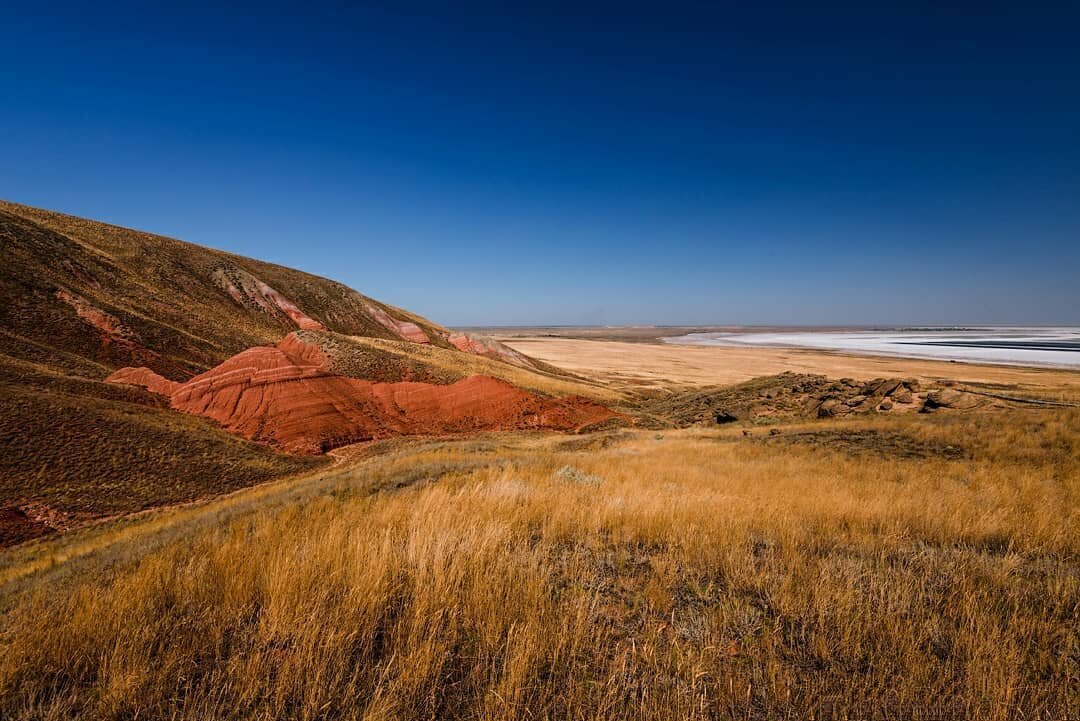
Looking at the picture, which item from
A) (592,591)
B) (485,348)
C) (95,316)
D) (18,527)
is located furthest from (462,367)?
(592,591)

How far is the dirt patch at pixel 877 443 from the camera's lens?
37.1 ft

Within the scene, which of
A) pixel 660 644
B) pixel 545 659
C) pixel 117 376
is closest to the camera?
pixel 545 659

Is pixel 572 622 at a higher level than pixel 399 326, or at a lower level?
lower

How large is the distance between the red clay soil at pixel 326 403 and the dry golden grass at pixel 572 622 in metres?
18.8

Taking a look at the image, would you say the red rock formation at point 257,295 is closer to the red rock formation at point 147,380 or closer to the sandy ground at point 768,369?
the red rock formation at point 147,380

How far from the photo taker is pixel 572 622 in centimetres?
278

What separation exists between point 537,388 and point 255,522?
94.1 feet

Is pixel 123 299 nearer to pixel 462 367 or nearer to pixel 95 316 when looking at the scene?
pixel 95 316

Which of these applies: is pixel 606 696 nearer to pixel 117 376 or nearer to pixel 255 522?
pixel 255 522

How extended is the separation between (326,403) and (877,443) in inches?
1037

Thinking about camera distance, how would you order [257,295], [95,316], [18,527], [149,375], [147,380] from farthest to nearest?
[257,295] < [95,316] < [149,375] < [147,380] < [18,527]

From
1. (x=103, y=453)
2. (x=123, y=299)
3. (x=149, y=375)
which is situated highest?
(x=123, y=299)

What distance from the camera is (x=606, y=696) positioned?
2.09m

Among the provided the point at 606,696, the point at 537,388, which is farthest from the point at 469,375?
the point at 606,696
